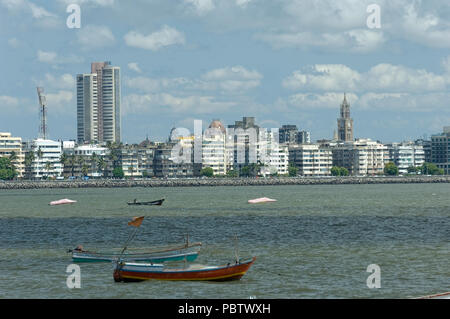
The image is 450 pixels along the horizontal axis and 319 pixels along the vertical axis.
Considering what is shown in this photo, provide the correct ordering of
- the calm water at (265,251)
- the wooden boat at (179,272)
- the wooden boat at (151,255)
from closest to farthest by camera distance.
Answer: the calm water at (265,251), the wooden boat at (179,272), the wooden boat at (151,255)

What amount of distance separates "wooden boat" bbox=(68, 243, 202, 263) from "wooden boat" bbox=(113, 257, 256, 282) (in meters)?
6.26

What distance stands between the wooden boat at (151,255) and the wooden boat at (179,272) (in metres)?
6.26

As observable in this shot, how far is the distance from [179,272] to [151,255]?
27.8 feet

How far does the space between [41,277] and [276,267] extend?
48.1 feet

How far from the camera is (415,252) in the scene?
6431cm

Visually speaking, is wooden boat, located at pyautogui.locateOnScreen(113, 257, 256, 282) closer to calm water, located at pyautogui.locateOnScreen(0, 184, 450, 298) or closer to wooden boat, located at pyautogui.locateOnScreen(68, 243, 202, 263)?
calm water, located at pyautogui.locateOnScreen(0, 184, 450, 298)

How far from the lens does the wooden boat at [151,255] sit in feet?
186

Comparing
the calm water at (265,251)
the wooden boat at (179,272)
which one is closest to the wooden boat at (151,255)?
the calm water at (265,251)

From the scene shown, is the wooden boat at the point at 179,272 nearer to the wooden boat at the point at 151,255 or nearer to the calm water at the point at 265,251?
the calm water at the point at 265,251

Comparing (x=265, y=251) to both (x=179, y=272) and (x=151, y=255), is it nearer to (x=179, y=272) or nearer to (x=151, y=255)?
(x=151, y=255)
